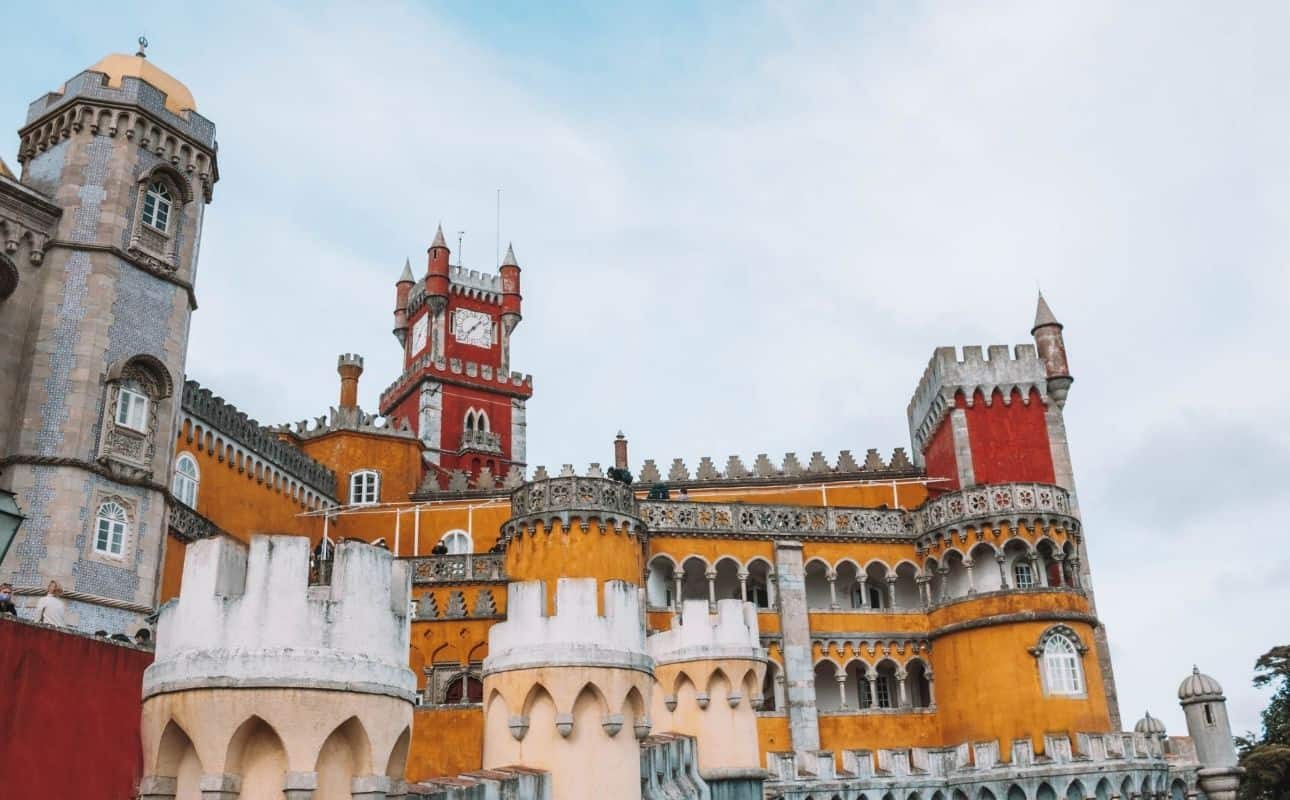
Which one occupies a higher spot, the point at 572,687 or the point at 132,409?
the point at 132,409

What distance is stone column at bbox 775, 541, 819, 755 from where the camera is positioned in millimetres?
33094

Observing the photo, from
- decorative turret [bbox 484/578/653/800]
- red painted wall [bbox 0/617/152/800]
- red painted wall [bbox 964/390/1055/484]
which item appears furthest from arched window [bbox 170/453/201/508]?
red painted wall [bbox 964/390/1055/484]

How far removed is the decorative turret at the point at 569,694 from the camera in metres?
12.6

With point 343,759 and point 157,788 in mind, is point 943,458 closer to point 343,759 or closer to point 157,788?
point 343,759

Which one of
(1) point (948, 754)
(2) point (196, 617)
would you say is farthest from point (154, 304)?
(1) point (948, 754)

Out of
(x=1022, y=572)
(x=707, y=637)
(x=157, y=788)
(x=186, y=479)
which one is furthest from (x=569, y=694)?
(x=1022, y=572)

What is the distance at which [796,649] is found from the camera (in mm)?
34438

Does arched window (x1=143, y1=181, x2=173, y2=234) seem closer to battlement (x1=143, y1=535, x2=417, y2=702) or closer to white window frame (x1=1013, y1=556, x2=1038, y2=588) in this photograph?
battlement (x1=143, y1=535, x2=417, y2=702)

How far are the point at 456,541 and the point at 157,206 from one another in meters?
17.2

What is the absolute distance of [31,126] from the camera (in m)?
27.1

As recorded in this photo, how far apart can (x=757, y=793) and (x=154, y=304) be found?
696 inches

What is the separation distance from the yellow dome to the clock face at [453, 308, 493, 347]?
31488 millimetres

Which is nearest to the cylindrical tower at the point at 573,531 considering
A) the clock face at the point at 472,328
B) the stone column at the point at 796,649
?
the stone column at the point at 796,649

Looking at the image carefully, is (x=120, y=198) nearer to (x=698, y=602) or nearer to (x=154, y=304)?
(x=154, y=304)
